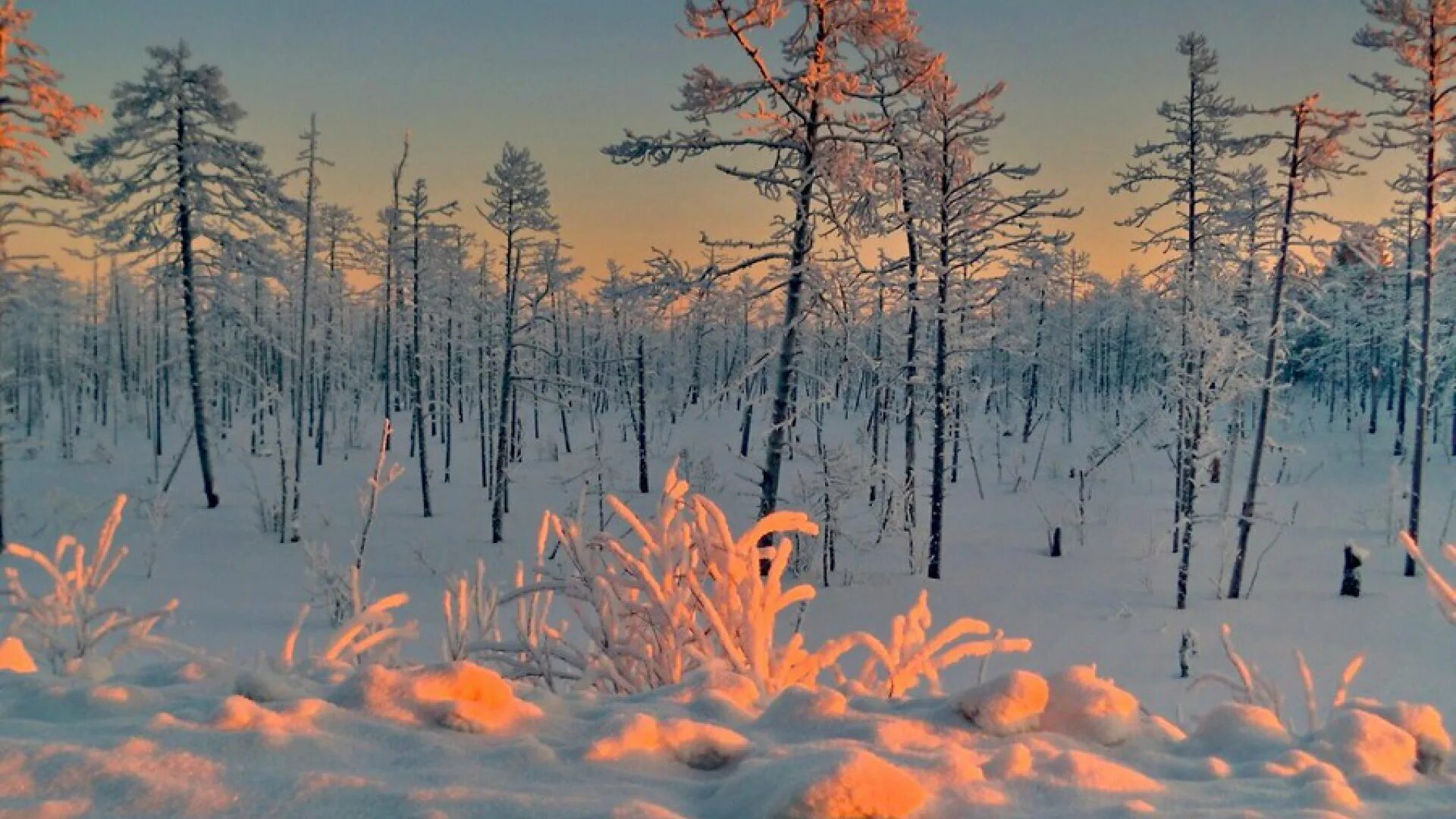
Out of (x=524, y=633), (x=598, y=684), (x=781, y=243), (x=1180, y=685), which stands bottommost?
(x=1180, y=685)

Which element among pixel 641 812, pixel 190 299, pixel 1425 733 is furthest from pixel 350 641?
pixel 190 299

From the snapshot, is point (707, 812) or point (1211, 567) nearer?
point (707, 812)

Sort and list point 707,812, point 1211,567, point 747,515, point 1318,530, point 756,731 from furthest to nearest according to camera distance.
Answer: point 747,515 < point 1318,530 < point 1211,567 < point 756,731 < point 707,812

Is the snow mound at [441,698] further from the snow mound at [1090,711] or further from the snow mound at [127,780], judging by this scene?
the snow mound at [1090,711]

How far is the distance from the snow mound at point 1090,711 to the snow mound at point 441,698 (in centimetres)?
136

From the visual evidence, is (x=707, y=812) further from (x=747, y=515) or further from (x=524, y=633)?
(x=747, y=515)

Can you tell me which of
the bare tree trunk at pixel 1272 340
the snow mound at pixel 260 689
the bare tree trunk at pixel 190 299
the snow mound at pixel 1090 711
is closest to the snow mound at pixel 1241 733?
the snow mound at pixel 1090 711

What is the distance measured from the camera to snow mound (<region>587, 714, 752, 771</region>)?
1.90m

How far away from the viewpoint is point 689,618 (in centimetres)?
326

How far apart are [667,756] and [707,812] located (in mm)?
298

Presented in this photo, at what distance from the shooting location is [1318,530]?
20422mm

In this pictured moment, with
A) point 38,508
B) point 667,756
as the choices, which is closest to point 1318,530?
point 667,756

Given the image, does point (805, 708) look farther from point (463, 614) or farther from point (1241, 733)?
point (463, 614)

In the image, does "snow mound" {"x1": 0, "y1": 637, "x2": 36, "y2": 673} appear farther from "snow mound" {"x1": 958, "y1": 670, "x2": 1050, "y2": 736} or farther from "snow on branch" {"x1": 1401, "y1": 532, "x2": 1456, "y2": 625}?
"snow on branch" {"x1": 1401, "y1": 532, "x2": 1456, "y2": 625}
